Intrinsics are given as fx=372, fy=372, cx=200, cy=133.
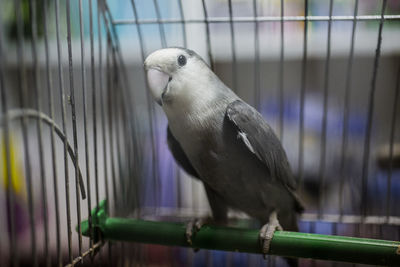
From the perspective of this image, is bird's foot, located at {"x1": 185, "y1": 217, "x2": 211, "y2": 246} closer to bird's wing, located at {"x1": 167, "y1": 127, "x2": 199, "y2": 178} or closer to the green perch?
the green perch

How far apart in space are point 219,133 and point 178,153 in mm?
131

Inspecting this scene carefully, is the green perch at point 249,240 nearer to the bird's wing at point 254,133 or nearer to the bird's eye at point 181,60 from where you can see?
the bird's wing at point 254,133

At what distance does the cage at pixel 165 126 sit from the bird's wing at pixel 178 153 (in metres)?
0.05

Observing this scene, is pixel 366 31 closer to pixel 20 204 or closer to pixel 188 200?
pixel 188 200

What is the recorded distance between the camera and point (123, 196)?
28.5 inches

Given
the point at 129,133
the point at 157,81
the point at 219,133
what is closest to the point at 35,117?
the point at 157,81

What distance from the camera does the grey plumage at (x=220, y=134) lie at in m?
0.53

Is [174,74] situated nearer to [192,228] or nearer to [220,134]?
[220,134]

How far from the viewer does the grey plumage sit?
0.53m

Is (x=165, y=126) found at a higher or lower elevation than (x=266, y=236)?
higher

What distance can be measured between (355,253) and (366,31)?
25.7 inches

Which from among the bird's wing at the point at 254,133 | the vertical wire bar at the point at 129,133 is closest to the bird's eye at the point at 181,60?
the bird's wing at the point at 254,133

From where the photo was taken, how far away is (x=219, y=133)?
583 millimetres

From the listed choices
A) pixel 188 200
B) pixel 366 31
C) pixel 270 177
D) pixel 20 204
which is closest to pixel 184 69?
pixel 270 177
